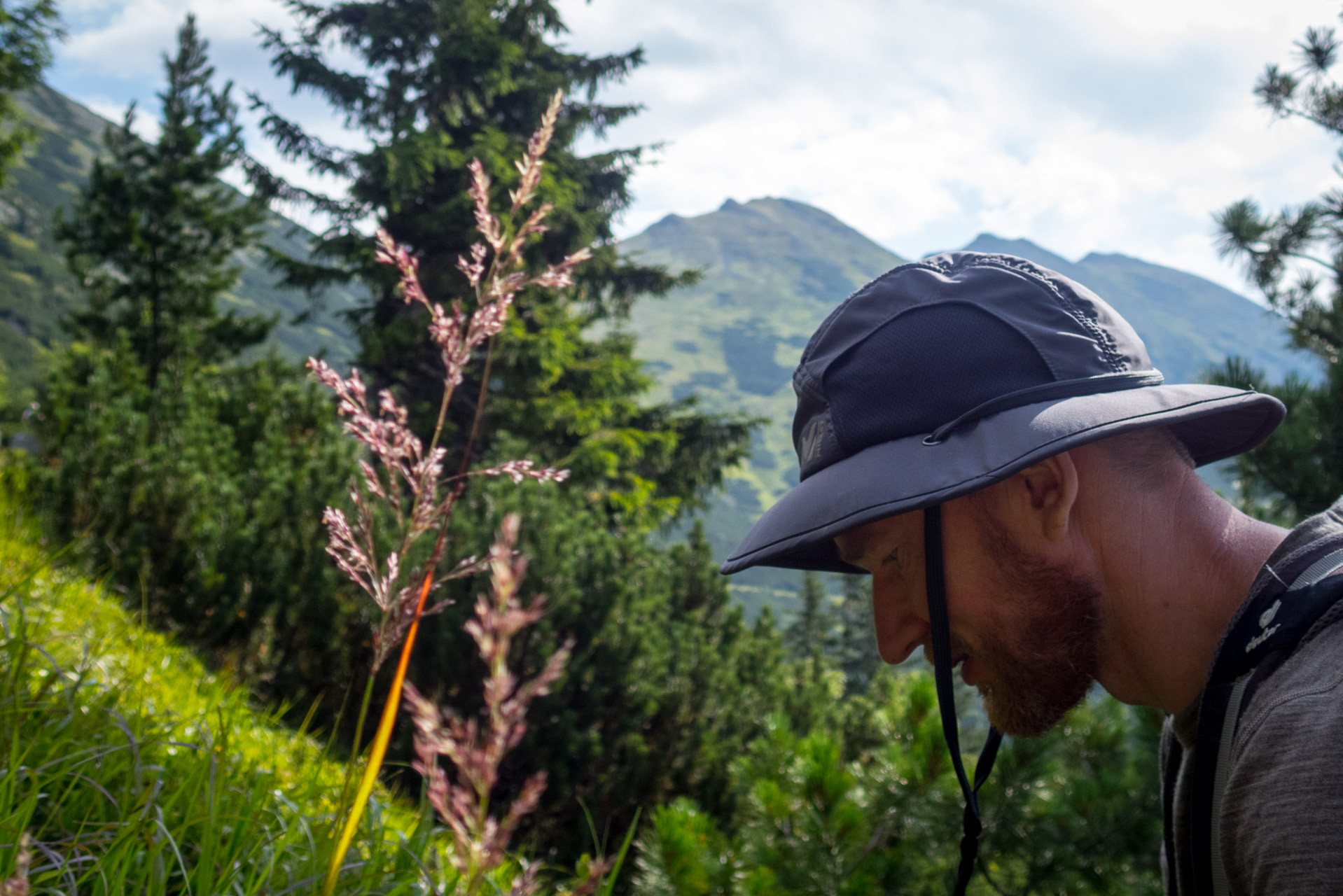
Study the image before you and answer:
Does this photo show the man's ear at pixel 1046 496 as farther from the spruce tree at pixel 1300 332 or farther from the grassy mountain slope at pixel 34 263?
the grassy mountain slope at pixel 34 263

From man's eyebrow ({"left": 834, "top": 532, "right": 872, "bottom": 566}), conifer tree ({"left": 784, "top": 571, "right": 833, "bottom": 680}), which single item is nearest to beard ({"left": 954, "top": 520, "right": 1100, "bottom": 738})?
man's eyebrow ({"left": 834, "top": 532, "right": 872, "bottom": 566})

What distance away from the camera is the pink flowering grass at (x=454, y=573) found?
0.67 m

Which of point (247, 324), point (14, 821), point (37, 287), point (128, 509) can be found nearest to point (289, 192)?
point (247, 324)

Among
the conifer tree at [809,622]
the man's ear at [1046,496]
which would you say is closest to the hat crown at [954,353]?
the man's ear at [1046,496]

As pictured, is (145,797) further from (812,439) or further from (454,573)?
(812,439)

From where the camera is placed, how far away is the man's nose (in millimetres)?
1467

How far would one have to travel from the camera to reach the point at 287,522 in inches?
187

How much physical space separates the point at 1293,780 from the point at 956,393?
0.69 m

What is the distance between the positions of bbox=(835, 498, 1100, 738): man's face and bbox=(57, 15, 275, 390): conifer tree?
58.7 feet

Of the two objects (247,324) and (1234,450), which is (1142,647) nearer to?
(1234,450)

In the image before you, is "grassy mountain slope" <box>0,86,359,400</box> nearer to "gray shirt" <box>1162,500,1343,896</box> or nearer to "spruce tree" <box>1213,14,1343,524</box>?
"spruce tree" <box>1213,14,1343,524</box>

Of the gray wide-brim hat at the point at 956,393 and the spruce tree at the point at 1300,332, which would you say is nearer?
the gray wide-brim hat at the point at 956,393

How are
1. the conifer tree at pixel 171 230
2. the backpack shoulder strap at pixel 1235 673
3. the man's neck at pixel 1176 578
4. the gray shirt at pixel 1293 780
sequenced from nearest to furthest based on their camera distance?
1. the gray shirt at pixel 1293 780
2. the backpack shoulder strap at pixel 1235 673
3. the man's neck at pixel 1176 578
4. the conifer tree at pixel 171 230

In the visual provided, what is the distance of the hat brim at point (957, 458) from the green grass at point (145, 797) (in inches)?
36.3
